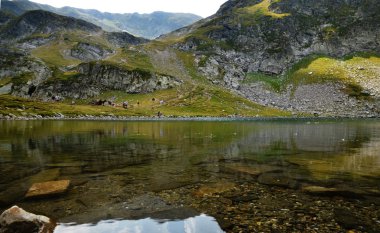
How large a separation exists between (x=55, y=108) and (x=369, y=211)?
164340 mm

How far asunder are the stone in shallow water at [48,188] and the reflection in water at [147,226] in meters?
5.85

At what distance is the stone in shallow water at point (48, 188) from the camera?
19.2m

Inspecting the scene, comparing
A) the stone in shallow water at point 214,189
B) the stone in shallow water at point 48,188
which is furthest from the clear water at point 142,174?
the stone in shallow water at point 48,188

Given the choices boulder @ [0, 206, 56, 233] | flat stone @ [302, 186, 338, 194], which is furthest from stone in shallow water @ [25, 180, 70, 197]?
flat stone @ [302, 186, 338, 194]

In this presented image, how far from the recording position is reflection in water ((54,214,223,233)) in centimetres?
1367

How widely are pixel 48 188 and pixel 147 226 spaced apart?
9168mm

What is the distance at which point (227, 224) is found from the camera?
1439 cm

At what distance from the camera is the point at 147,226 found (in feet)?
46.6

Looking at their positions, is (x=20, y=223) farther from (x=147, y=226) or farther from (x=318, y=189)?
(x=318, y=189)

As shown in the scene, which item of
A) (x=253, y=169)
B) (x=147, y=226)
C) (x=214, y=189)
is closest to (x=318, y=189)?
(x=214, y=189)

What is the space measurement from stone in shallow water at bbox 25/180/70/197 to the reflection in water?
5.85 metres

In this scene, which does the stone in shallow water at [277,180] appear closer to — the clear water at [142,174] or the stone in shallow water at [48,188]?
the clear water at [142,174]

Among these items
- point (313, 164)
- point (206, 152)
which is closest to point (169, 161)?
point (206, 152)

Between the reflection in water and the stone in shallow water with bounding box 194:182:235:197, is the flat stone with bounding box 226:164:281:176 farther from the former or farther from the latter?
the reflection in water
